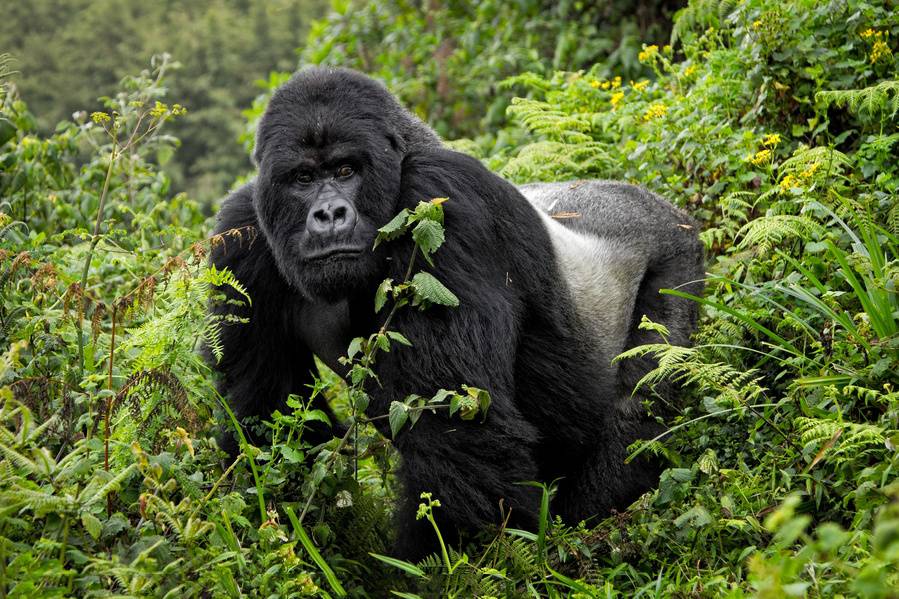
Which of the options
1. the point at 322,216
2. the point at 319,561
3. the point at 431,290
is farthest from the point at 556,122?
the point at 319,561

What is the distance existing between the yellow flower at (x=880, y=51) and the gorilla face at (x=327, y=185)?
7.15 ft

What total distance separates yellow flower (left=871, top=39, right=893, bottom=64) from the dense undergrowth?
19 mm

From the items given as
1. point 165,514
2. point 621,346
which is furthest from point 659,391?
point 165,514

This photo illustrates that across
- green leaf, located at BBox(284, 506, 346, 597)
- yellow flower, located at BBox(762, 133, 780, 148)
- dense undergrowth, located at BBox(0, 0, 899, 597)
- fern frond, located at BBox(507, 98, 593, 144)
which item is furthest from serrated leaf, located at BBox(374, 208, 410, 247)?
fern frond, located at BBox(507, 98, 593, 144)

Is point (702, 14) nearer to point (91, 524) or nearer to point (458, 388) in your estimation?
point (458, 388)

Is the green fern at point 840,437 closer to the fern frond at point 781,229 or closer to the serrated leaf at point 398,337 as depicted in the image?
the fern frond at point 781,229

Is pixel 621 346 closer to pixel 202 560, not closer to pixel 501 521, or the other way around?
pixel 501 521

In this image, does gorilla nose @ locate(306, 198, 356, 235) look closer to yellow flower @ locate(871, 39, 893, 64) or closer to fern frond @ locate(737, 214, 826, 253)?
fern frond @ locate(737, 214, 826, 253)

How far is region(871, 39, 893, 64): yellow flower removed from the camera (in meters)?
4.29

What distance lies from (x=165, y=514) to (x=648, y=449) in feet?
5.92

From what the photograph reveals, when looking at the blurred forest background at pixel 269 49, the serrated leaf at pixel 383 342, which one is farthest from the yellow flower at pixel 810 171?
the blurred forest background at pixel 269 49

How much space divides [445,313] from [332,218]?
0.51 metres

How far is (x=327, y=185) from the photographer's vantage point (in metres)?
3.45

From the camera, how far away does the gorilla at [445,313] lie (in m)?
3.21
